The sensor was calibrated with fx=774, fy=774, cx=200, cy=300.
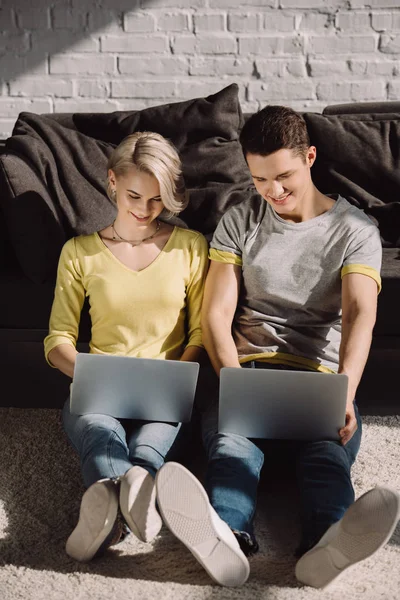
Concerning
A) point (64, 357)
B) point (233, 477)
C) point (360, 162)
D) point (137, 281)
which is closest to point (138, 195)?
point (137, 281)

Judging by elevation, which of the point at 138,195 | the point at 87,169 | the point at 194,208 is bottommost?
the point at 194,208

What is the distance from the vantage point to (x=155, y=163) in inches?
71.3

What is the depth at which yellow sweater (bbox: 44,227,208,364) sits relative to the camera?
1.82 meters

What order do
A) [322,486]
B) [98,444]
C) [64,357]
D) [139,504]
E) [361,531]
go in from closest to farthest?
[361,531], [139,504], [322,486], [98,444], [64,357]

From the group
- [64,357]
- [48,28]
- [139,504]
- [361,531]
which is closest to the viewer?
[361,531]

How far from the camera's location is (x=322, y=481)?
57.8 inches

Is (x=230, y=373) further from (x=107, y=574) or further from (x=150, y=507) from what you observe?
(x=107, y=574)

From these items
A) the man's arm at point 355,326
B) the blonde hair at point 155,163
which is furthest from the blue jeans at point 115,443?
the blonde hair at point 155,163

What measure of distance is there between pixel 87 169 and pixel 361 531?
1.48 m

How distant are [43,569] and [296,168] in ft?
3.25

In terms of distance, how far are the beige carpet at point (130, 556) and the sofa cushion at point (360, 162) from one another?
848 millimetres

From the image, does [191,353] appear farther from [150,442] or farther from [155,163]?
[155,163]

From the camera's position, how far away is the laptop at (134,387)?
62.4 inches

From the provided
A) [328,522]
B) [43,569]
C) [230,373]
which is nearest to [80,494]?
[43,569]
